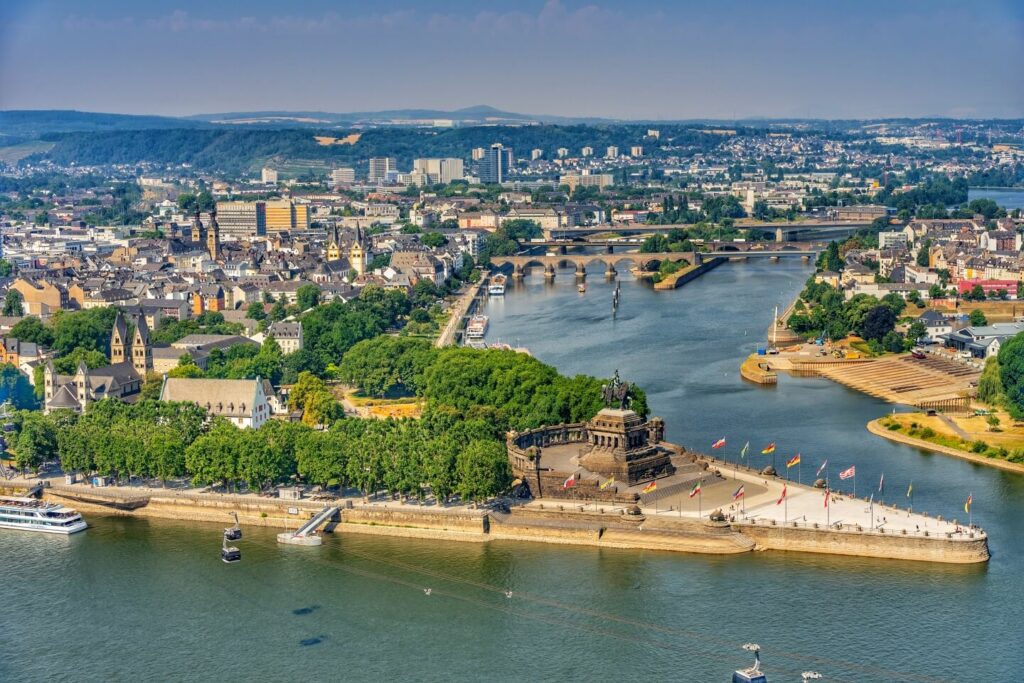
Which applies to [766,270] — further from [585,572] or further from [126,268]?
[585,572]

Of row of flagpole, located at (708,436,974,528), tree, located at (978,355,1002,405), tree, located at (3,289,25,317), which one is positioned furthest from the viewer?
tree, located at (3,289,25,317)

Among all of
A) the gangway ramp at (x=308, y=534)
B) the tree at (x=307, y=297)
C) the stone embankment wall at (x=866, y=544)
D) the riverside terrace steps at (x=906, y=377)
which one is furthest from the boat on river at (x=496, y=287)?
the stone embankment wall at (x=866, y=544)

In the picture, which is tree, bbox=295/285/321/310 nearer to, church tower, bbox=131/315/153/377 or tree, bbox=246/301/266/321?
tree, bbox=246/301/266/321

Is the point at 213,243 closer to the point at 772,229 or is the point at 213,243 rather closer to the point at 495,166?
the point at 772,229

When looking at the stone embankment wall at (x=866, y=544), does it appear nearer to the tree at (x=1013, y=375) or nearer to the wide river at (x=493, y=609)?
the wide river at (x=493, y=609)

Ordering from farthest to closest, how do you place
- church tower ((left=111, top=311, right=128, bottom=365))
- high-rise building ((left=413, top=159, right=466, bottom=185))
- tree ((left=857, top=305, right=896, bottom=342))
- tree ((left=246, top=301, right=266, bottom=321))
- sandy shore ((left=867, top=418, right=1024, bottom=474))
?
high-rise building ((left=413, top=159, right=466, bottom=185)), tree ((left=246, top=301, right=266, bottom=321)), tree ((left=857, top=305, right=896, bottom=342)), church tower ((left=111, top=311, right=128, bottom=365)), sandy shore ((left=867, top=418, right=1024, bottom=474))

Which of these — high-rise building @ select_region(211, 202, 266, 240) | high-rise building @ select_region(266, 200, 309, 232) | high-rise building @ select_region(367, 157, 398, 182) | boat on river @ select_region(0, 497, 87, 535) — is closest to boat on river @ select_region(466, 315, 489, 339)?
boat on river @ select_region(0, 497, 87, 535)
